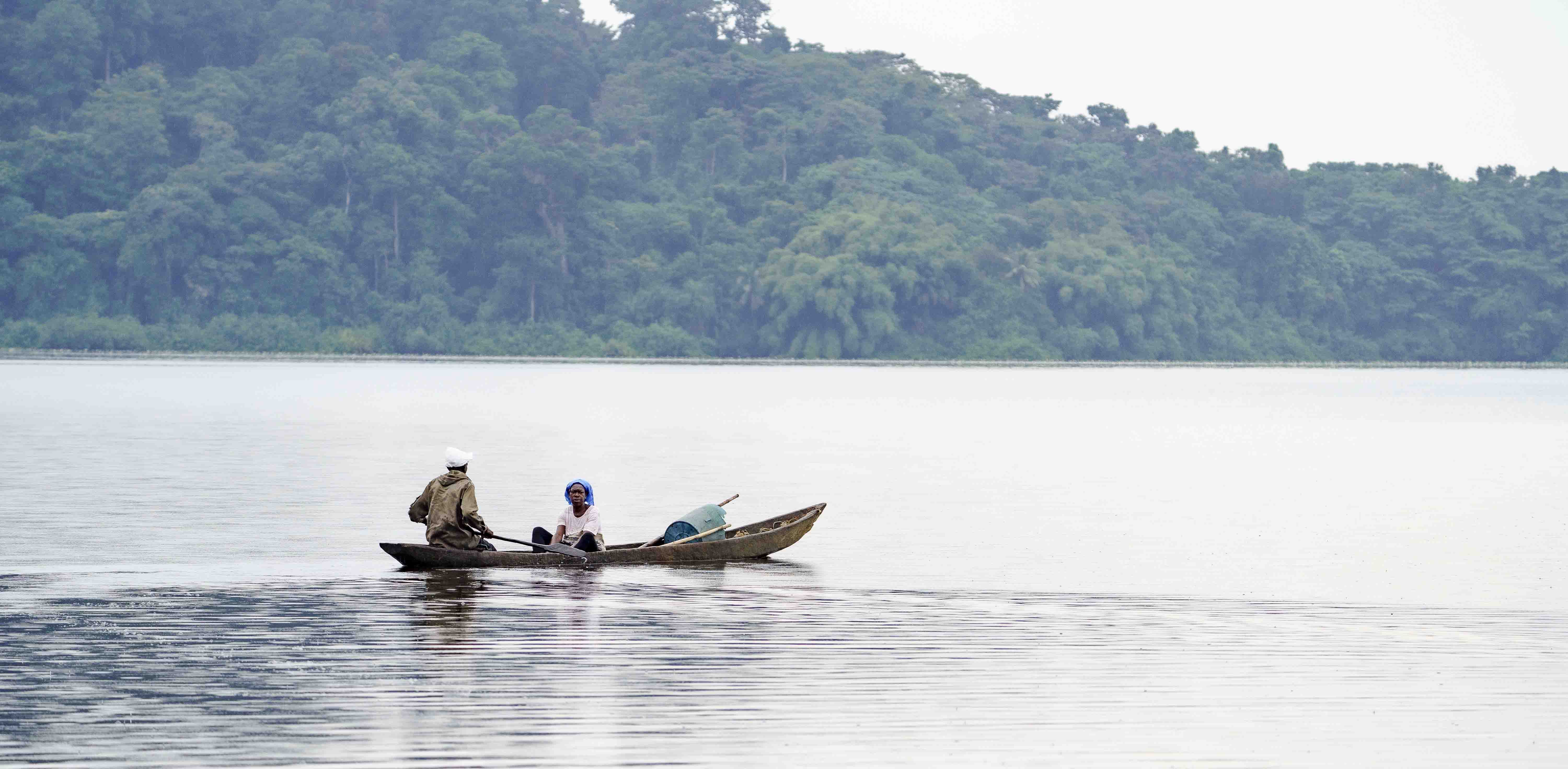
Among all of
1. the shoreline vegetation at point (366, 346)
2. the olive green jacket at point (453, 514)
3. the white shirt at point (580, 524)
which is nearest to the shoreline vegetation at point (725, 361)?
the shoreline vegetation at point (366, 346)

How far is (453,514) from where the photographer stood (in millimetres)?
17219

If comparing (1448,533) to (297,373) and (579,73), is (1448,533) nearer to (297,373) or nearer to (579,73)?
(297,373)

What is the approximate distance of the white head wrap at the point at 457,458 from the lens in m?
17.0

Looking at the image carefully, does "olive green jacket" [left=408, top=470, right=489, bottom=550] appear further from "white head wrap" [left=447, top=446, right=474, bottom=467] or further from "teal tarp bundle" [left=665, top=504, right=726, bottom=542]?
"teal tarp bundle" [left=665, top=504, right=726, bottom=542]

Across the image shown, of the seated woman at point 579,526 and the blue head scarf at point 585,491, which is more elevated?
the blue head scarf at point 585,491

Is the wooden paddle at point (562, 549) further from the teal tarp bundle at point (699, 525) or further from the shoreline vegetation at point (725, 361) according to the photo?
the shoreline vegetation at point (725, 361)

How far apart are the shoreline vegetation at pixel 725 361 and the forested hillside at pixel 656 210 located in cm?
61

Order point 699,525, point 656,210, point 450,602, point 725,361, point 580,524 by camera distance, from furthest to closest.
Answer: point 656,210 < point 725,361 < point 699,525 < point 580,524 < point 450,602

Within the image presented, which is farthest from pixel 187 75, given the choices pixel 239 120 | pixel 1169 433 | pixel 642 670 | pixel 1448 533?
pixel 642 670

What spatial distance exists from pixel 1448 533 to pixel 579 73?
102 metres

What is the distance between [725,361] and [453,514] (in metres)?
87.1

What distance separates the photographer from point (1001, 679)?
12188mm

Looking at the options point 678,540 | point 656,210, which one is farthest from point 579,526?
point 656,210

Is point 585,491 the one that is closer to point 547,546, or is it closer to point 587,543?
point 587,543
